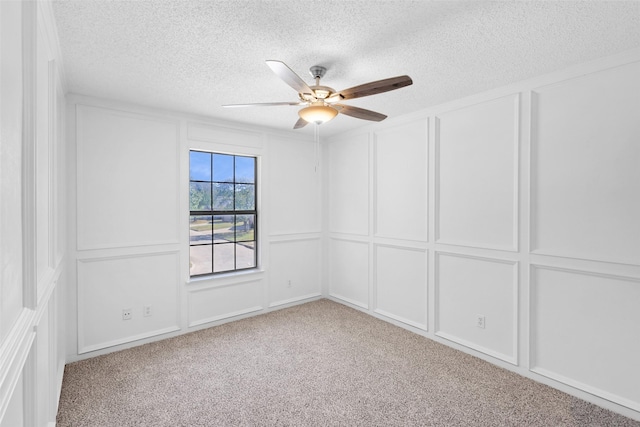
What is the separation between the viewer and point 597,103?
2314 mm

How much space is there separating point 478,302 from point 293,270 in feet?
7.84

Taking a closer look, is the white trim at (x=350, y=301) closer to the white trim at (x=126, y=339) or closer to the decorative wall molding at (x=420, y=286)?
the decorative wall molding at (x=420, y=286)

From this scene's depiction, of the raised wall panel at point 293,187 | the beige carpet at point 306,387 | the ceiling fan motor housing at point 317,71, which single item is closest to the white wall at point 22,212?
the beige carpet at point 306,387

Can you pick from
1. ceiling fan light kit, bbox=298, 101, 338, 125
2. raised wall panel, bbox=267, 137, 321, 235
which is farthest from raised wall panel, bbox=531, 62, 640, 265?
raised wall panel, bbox=267, 137, 321, 235

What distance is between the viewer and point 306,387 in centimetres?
251

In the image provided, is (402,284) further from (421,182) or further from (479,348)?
(421,182)

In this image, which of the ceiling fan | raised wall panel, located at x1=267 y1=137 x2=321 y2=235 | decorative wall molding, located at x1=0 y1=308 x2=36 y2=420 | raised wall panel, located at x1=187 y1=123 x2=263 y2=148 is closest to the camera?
decorative wall molding, located at x1=0 y1=308 x2=36 y2=420

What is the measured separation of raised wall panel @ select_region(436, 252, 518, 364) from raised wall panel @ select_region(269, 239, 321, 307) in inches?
74.8

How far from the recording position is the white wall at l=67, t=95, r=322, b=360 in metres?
2.97

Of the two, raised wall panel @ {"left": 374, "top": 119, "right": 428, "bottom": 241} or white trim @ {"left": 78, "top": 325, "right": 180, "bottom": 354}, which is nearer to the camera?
white trim @ {"left": 78, "top": 325, "right": 180, "bottom": 354}

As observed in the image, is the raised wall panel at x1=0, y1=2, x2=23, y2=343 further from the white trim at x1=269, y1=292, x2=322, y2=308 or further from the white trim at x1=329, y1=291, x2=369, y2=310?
the white trim at x1=329, y1=291, x2=369, y2=310

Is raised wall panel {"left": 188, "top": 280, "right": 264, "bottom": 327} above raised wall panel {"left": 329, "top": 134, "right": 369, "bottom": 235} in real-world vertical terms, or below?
below

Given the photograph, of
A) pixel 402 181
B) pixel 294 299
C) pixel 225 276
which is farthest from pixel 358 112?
pixel 294 299

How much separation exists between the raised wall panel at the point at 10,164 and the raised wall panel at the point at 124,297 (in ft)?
7.15
